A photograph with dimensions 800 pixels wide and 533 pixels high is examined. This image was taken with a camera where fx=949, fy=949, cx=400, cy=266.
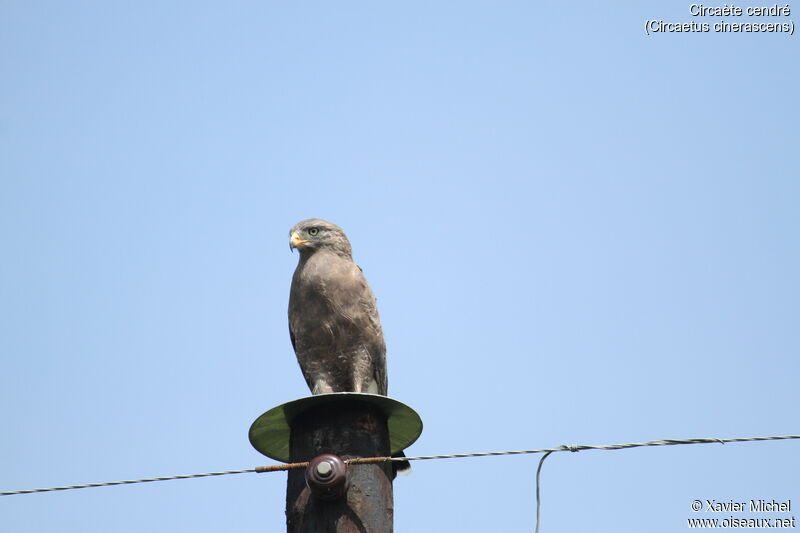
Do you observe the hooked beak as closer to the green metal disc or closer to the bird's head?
the bird's head

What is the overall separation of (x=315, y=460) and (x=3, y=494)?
2.09m

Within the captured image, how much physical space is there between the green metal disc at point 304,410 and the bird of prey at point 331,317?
73.5 inches

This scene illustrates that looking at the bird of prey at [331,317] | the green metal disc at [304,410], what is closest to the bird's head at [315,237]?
the bird of prey at [331,317]

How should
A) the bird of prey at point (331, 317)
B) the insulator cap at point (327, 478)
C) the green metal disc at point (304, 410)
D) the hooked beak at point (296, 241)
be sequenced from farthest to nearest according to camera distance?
1. the hooked beak at point (296, 241)
2. the bird of prey at point (331, 317)
3. the green metal disc at point (304, 410)
4. the insulator cap at point (327, 478)

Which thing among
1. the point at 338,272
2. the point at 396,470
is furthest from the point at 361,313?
the point at 396,470

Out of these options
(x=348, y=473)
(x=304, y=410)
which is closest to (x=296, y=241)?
(x=304, y=410)

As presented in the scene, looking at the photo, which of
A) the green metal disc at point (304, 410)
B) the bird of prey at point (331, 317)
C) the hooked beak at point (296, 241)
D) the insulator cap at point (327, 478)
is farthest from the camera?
the hooked beak at point (296, 241)

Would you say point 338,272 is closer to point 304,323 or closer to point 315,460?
point 304,323

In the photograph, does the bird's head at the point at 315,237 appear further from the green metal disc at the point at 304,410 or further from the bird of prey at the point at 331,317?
the green metal disc at the point at 304,410

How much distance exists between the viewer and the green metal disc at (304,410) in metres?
Answer: 5.31

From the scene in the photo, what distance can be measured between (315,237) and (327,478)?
328cm

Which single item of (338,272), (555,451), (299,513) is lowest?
(299,513)

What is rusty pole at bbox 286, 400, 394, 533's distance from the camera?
4.97 meters

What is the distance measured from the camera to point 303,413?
5414 millimetres
